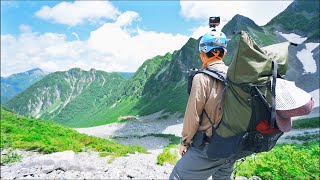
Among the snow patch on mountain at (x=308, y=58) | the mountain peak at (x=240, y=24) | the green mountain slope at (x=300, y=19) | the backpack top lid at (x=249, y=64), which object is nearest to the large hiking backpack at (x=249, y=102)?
the backpack top lid at (x=249, y=64)

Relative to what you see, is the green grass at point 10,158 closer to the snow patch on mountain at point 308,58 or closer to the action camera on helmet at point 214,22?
the action camera on helmet at point 214,22

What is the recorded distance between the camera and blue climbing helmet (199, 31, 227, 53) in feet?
15.6

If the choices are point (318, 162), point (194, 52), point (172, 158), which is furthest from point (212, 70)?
point (194, 52)

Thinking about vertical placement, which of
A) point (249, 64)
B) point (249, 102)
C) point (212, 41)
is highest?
point (212, 41)

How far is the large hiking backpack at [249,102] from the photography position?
3965mm

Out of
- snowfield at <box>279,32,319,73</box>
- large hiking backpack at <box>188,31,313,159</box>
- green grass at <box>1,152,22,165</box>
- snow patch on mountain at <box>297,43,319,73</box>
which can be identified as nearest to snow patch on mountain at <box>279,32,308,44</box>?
snowfield at <box>279,32,319,73</box>

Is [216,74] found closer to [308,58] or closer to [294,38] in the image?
[308,58]

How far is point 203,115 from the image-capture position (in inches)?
181

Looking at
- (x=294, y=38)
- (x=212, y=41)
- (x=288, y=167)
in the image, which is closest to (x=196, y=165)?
(x=212, y=41)

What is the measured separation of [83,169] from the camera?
11.8 meters

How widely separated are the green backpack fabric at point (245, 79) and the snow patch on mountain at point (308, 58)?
421 ft

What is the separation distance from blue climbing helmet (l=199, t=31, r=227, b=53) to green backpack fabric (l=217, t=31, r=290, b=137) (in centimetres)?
72

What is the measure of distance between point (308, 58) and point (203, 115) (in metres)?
139

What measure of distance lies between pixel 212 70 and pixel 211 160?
4.32 feet
